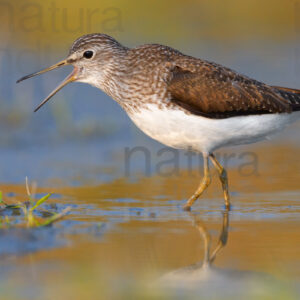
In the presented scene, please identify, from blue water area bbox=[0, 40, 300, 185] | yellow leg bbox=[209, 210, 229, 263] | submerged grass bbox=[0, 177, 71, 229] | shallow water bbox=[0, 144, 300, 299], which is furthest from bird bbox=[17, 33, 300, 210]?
blue water area bbox=[0, 40, 300, 185]

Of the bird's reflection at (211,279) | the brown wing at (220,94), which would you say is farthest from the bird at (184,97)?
the bird's reflection at (211,279)

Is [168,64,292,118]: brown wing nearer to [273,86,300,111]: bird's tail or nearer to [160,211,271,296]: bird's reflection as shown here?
[273,86,300,111]: bird's tail

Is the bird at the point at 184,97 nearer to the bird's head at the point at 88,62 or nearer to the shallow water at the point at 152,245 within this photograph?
the bird's head at the point at 88,62

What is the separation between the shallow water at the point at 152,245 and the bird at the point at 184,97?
0.62 meters

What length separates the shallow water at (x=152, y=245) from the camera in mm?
5160

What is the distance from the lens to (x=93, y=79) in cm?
845

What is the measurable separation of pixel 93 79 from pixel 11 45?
6381mm

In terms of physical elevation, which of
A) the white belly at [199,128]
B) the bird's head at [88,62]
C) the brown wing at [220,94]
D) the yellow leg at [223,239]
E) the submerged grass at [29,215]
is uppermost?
the bird's head at [88,62]

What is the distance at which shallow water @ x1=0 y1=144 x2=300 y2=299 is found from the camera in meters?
5.16

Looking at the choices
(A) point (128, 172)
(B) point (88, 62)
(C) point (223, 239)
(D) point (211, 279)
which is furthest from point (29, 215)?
(A) point (128, 172)

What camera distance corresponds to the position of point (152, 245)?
6285mm

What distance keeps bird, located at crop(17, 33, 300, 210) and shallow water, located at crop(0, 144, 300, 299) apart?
62 centimetres

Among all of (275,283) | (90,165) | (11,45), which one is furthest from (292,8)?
(275,283)

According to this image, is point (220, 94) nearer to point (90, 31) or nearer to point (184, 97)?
point (184, 97)
